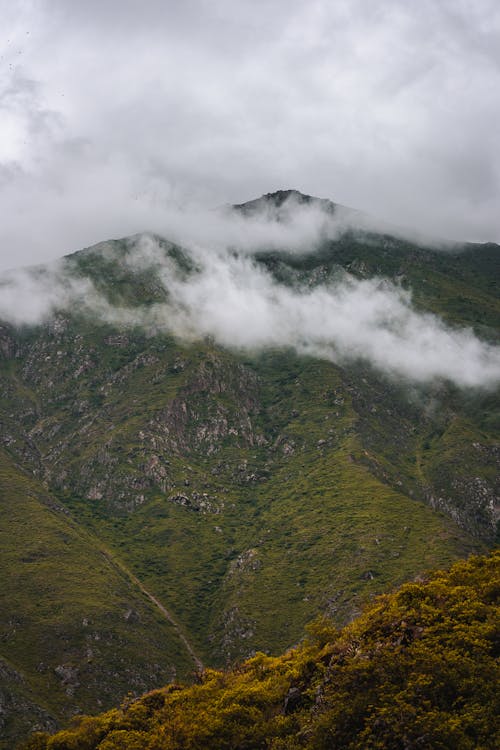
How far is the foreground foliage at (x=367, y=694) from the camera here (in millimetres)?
80250

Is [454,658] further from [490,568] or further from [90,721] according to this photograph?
[90,721]

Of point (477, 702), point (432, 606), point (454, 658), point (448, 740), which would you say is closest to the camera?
point (448, 740)

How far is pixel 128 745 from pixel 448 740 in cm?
4808

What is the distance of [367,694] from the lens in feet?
284

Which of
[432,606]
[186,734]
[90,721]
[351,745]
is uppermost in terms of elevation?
[432,606]

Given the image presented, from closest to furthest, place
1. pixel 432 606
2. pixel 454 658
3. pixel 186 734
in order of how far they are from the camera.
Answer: pixel 454 658 < pixel 186 734 < pixel 432 606

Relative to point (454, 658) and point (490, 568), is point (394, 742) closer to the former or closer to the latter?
point (454, 658)

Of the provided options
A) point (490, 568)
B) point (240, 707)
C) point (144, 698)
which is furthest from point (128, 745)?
point (490, 568)

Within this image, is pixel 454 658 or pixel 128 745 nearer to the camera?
pixel 454 658

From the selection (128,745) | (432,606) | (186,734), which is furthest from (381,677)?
(128,745)

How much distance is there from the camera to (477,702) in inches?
3177

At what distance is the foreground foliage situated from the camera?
80.2 meters

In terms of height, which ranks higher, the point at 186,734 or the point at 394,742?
the point at 394,742

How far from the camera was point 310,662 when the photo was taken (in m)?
106
